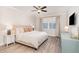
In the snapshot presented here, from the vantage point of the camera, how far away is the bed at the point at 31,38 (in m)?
2.10

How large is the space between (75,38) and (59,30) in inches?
16.5

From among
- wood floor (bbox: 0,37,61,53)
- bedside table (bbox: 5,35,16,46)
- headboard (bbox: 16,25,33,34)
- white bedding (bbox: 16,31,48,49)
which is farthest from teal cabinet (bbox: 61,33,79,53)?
bedside table (bbox: 5,35,16,46)

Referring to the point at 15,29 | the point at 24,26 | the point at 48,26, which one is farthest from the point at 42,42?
the point at 15,29

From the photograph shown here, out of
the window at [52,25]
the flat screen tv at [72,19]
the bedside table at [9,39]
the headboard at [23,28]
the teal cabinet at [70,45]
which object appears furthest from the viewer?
the bedside table at [9,39]

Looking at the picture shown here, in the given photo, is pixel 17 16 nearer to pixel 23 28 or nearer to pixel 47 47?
pixel 23 28

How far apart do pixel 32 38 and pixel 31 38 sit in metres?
0.04

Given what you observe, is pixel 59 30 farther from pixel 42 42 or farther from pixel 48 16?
pixel 42 42

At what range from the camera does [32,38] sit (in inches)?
94.5

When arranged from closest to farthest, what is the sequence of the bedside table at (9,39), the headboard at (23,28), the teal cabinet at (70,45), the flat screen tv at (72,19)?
1. the teal cabinet at (70,45)
2. the flat screen tv at (72,19)
3. the headboard at (23,28)
4. the bedside table at (9,39)

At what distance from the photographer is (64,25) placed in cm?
179

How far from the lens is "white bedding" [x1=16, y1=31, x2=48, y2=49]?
210 centimetres

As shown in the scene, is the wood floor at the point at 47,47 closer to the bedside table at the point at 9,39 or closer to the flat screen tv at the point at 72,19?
the bedside table at the point at 9,39

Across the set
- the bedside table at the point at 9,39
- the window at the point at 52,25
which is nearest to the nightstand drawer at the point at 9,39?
the bedside table at the point at 9,39

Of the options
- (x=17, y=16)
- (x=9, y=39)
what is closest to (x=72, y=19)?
(x=17, y=16)
